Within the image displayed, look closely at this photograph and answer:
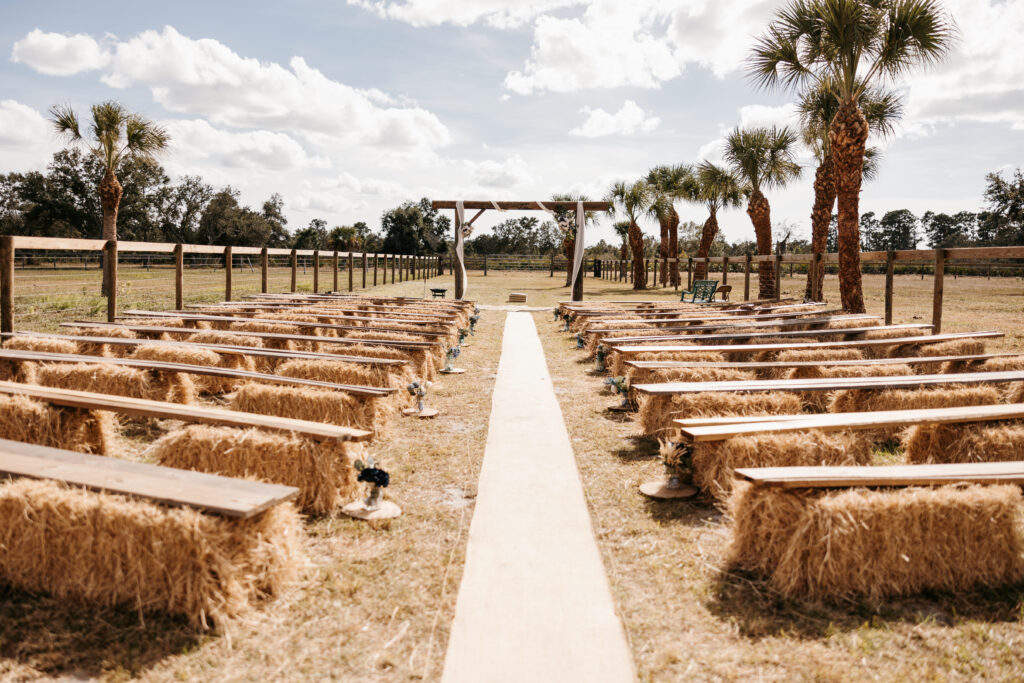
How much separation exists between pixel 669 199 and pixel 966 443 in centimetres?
3125

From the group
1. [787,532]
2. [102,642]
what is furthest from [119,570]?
[787,532]

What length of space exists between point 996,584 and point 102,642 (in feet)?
13.1

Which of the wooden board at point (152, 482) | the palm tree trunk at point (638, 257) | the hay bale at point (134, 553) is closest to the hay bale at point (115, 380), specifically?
the wooden board at point (152, 482)

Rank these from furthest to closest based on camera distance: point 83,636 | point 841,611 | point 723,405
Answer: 1. point 723,405
2. point 841,611
3. point 83,636

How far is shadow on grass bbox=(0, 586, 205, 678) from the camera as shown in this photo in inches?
88.6

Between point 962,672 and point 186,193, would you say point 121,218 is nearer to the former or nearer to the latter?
point 186,193

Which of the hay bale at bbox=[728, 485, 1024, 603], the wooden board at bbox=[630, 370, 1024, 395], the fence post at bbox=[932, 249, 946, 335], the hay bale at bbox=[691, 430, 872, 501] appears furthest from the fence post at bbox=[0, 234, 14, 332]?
the fence post at bbox=[932, 249, 946, 335]

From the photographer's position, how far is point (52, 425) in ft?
13.8

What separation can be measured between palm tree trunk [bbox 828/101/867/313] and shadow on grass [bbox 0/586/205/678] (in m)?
13.6

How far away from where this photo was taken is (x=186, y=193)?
251ft

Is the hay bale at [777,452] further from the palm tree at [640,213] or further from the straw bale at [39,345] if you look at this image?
the palm tree at [640,213]

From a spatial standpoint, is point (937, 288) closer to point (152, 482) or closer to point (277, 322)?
point (277, 322)

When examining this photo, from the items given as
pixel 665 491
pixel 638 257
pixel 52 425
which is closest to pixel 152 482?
pixel 52 425

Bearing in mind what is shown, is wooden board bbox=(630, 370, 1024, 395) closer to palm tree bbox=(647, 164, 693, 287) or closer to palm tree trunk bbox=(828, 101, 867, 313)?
→ palm tree trunk bbox=(828, 101, 867, 313)
